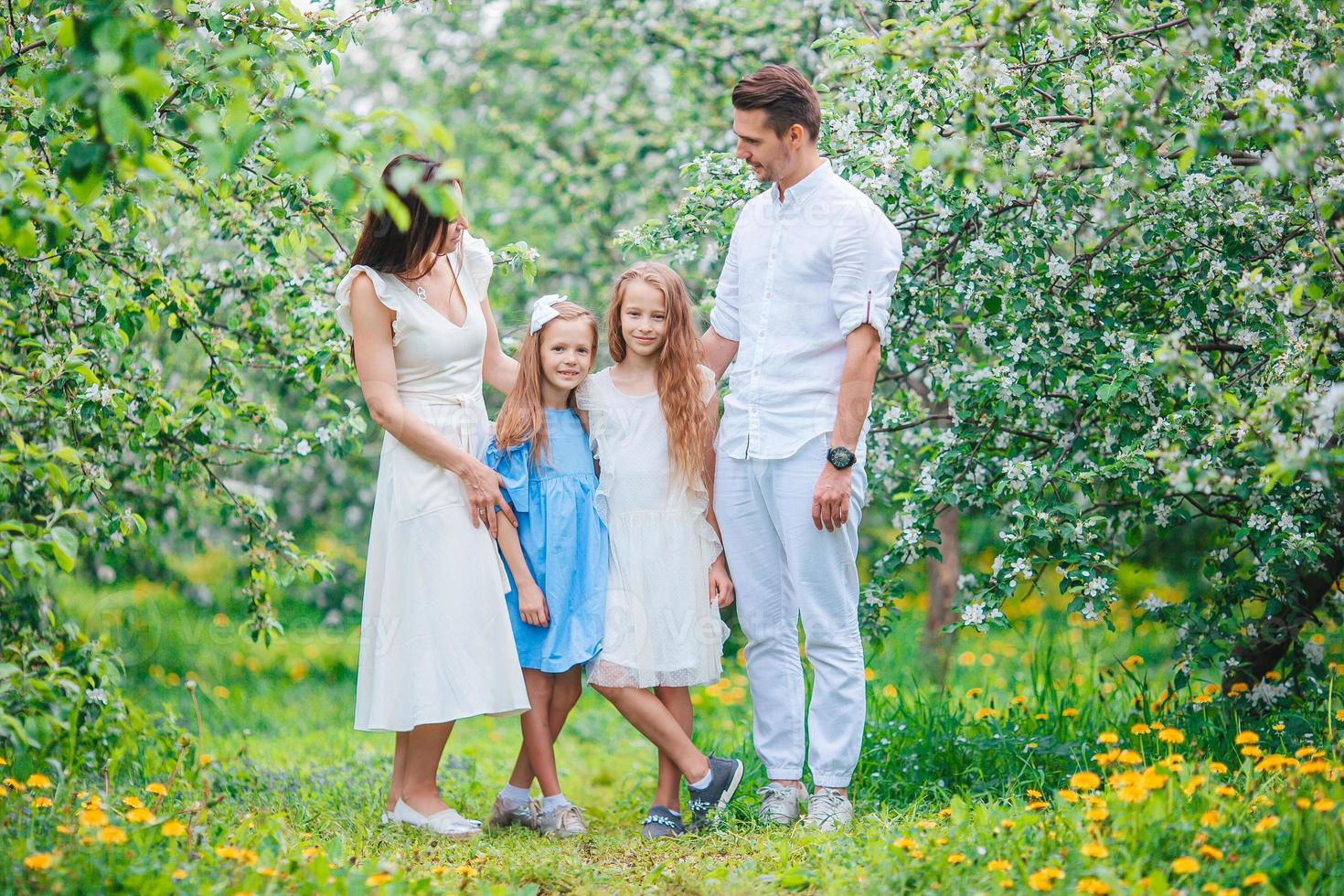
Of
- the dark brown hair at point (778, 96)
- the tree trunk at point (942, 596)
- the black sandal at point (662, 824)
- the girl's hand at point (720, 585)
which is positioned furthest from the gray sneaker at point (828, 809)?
the tree trunk at point (942, 596)

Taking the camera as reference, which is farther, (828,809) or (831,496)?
(828,809)

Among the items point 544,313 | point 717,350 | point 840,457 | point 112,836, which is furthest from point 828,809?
point 112,836

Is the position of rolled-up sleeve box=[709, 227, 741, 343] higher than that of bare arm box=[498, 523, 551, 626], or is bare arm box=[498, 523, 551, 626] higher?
rolled-up sleeve box=[709, 227, 741, 343]

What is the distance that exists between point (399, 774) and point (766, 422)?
1472 millimetres

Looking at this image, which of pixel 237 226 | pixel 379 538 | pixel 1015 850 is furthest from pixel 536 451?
pixel 1015 850

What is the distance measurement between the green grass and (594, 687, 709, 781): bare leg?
173 millimetres

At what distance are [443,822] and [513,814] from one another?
23 cm

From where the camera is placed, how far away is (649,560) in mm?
3559

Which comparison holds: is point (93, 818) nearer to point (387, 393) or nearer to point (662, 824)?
point (387, 393)

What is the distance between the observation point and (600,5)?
641 cm

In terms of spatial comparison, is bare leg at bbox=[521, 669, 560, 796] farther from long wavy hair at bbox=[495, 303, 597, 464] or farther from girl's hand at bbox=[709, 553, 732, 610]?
long wavy hair at bbox=[495, 303, 597, 464]

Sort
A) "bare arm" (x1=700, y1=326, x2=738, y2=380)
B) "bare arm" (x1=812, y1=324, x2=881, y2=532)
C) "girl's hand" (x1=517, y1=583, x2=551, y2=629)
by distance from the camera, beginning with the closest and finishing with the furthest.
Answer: "bare arm" (x1=812, y1=324, x2=881, y2=532) → "girl's hand" (x1=517, y1=583, x2=551, y2=629) → "bare arm" (x1=700, y1=326, x2=738, y2=380)

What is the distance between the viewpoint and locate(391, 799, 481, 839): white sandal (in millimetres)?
3482

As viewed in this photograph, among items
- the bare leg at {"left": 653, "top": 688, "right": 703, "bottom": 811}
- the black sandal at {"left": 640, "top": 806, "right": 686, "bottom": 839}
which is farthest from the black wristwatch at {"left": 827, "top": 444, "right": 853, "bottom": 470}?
the black sandal at {"left": 640, "top": 806, "right": 686, "bottom": 839}
